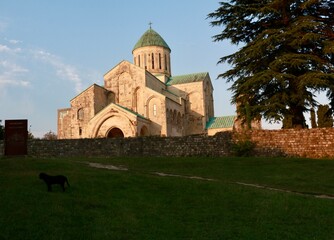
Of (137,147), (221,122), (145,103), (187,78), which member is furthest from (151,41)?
(137,147)

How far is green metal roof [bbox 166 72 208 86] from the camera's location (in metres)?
45.0

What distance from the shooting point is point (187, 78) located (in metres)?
45.8

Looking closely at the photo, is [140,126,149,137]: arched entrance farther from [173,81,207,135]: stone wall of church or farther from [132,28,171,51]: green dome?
[132,28,171,51]: green dome

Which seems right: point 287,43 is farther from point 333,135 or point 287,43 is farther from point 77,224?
point 77,224

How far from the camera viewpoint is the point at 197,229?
714 centimetres

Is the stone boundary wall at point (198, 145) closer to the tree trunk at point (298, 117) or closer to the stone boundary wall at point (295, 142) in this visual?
the stone boundary wall at point (295, 142)

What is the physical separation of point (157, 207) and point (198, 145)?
44.1 ft

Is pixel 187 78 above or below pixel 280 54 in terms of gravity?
above

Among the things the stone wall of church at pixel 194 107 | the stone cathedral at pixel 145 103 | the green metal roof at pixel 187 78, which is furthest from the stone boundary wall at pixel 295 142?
the green metal roof at pixel 187 78

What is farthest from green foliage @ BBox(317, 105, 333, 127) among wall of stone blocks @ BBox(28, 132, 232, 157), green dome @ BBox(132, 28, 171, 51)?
green dome @ BBox(132, 28, 171, 51)

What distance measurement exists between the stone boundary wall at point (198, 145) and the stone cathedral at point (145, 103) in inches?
346

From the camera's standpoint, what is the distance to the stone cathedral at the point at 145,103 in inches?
1309

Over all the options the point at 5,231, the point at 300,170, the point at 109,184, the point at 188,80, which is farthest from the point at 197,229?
the point at 188,80

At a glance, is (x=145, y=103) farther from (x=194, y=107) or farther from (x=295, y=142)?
(x=295, y=142)
